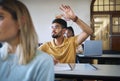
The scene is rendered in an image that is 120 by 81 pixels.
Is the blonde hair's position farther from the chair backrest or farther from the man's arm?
the chair backrest

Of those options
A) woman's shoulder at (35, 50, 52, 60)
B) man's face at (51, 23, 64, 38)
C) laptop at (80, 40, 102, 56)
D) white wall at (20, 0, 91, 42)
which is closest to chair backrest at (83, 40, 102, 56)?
laptop at (80, 40, 102, 56)

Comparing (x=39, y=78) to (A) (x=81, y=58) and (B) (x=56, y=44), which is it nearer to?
(B) (x=56, y=44)

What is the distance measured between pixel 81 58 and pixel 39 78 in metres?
3.02

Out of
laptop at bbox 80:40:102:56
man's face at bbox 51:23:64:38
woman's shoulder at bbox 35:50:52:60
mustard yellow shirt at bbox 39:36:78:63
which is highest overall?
man's face at bbox 51:23:64:38

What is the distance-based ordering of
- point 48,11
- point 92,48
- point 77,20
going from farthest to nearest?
point 48,11, point 92,48, point 77,20

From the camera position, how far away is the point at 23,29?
3.78ft

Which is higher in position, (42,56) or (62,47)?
(42,56)

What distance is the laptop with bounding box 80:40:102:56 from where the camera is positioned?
4.10m

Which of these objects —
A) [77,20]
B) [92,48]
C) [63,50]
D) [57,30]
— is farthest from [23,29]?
[92,48]

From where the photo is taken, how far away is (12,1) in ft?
3.74

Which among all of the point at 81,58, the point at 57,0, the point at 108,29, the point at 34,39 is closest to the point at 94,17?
the point at 108,29

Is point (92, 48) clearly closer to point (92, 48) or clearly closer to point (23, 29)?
point (92, 48)

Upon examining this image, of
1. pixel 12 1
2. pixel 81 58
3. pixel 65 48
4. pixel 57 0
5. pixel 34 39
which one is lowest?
pixel 81 58

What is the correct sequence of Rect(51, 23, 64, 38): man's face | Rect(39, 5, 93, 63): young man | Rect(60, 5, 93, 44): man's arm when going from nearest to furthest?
Rect(60, 5, 93, 44): man's arm < Rect(39, 5, 93, 63): young man < Rect(51, 23, 64, 38): man's face
